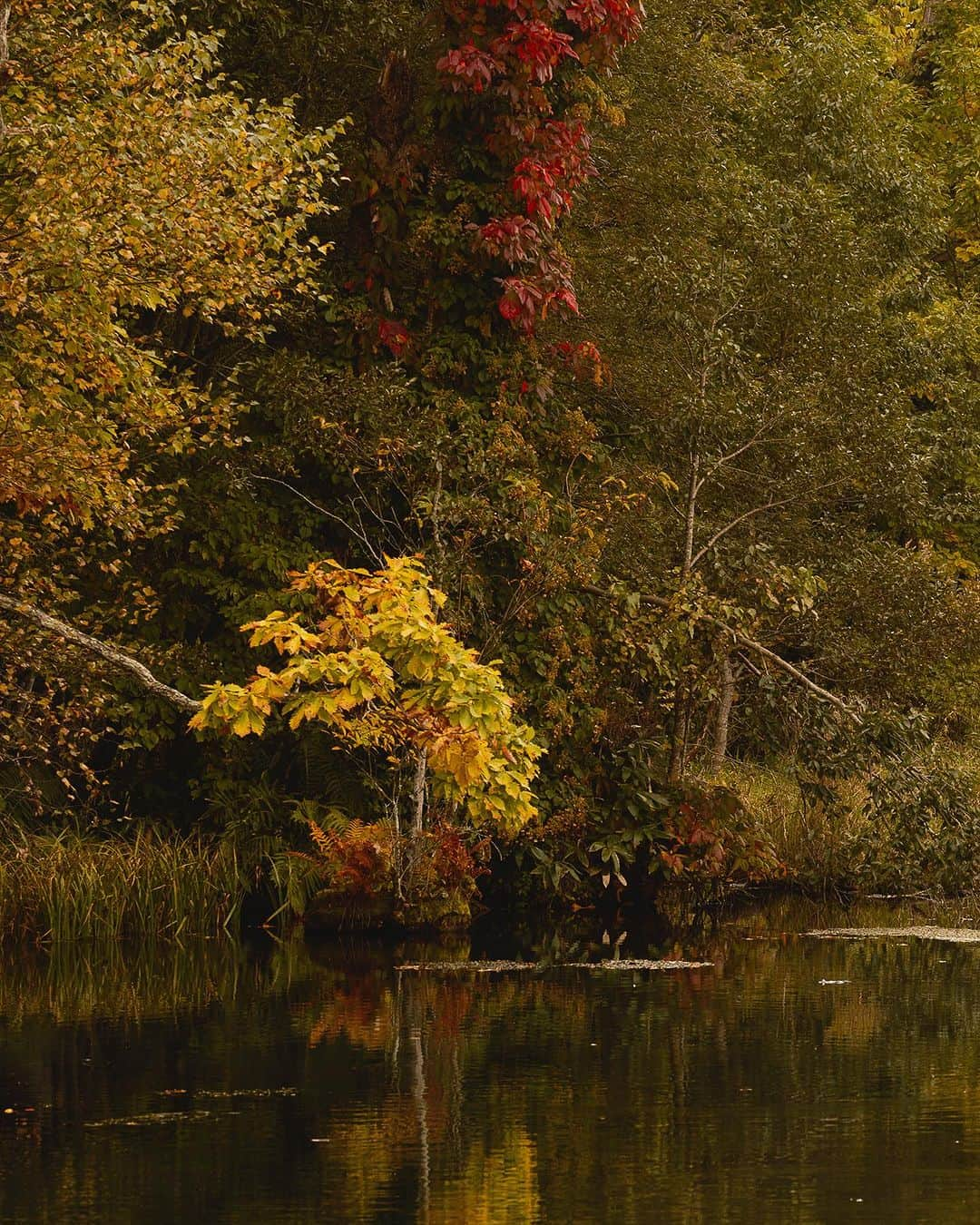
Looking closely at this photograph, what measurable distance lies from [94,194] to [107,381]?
1432 millimetres

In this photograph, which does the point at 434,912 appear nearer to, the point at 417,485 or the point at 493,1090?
the point at 417,485

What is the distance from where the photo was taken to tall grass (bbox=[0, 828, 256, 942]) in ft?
54.0

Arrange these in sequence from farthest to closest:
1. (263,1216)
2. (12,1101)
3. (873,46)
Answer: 1. (873,46)
2. (12,1101)
3. (263,1216)

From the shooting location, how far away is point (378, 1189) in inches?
303

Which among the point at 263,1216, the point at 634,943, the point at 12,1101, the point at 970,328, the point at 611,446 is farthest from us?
the point at 970,328

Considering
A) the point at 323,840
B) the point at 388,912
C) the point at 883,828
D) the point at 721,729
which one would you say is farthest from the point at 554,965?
the point at 721,729

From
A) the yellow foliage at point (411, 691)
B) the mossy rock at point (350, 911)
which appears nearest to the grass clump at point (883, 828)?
the mossy rock at point (350, 911)

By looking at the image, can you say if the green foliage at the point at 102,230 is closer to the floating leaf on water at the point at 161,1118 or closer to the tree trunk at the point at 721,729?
the floating leaf on water at the point at 161,1118

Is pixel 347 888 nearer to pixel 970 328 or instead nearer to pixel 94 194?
pixel 94 194

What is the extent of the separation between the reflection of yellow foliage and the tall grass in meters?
8.63

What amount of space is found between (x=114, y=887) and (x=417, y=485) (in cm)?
438

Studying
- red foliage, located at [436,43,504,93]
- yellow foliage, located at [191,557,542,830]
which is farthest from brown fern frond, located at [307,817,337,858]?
red foliage, located at [436,43,504,93]

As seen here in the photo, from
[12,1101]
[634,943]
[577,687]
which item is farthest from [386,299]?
[12,1101]

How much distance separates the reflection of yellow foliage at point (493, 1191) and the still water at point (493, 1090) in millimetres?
17
